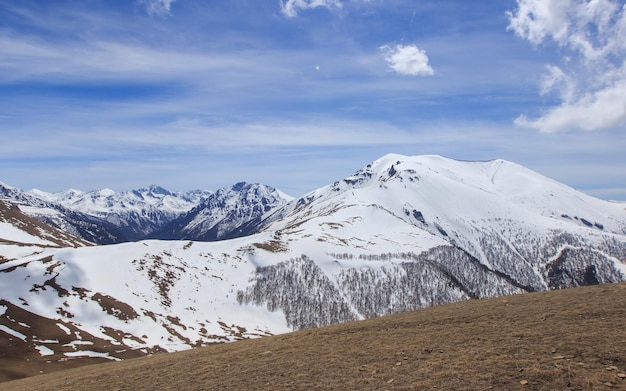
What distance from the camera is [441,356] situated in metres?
21.8

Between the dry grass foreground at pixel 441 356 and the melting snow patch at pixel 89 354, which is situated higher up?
the dry grass foreground at pixel 441 356

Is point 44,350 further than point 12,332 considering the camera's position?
No

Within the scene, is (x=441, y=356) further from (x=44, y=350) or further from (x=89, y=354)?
(x=44, y=350)

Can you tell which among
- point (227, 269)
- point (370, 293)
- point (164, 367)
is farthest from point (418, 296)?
point (164, 367)

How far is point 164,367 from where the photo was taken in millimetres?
29375

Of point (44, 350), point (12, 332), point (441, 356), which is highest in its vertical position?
point (441, 356)

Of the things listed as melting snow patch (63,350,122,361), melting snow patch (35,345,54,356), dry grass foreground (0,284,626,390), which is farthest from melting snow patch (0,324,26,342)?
dry grass foreground (0,284,626,390)

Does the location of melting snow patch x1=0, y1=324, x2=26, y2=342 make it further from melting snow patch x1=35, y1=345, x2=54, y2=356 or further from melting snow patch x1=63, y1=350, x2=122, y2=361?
melting snow patch x1=63, y1=350, x2=122, y2=361

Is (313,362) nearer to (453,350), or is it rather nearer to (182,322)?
(453,350)

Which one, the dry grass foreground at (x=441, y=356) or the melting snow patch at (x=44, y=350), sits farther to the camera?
the melting snow patch at (x=44, y=350)

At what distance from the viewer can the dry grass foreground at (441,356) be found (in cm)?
1809

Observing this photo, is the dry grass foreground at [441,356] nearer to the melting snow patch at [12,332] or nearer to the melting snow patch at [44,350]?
the melting snow patch at [44,350]

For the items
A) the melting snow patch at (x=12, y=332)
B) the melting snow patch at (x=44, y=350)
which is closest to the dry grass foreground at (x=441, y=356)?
the melting snow patch at (x=44, y=350)

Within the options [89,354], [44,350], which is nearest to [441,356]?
[89,354]
